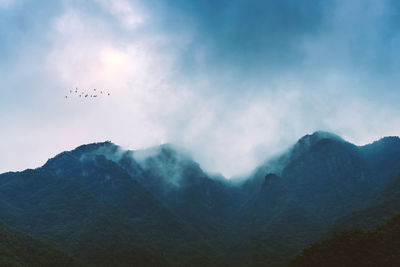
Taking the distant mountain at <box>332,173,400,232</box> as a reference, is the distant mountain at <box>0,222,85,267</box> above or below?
below

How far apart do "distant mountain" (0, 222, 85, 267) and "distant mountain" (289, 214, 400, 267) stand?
4399 inches

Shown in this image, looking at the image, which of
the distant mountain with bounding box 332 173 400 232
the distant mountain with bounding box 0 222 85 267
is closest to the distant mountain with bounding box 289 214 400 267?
the distant mountain with bounding box 332 173 400 232

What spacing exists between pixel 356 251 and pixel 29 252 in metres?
139

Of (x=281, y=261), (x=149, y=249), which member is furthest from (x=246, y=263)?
(x=149, y=249)

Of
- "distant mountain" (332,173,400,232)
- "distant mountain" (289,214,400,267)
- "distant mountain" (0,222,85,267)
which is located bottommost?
"distant mountain" (289,214,400,267)

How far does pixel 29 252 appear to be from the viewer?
14950cm

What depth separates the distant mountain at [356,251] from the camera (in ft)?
256

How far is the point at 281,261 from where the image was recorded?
162 meters

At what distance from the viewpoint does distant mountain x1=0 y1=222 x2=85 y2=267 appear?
137750mm

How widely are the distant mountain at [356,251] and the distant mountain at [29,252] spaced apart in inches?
4399

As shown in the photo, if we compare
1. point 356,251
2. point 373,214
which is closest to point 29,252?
point 356,251

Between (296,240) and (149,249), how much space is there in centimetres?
8757

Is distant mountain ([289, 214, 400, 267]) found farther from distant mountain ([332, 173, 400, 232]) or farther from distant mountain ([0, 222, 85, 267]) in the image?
distant mountain ([0, 222, 85, 267])

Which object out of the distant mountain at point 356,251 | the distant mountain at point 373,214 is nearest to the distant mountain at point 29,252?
the distant mountain at point 356,251
